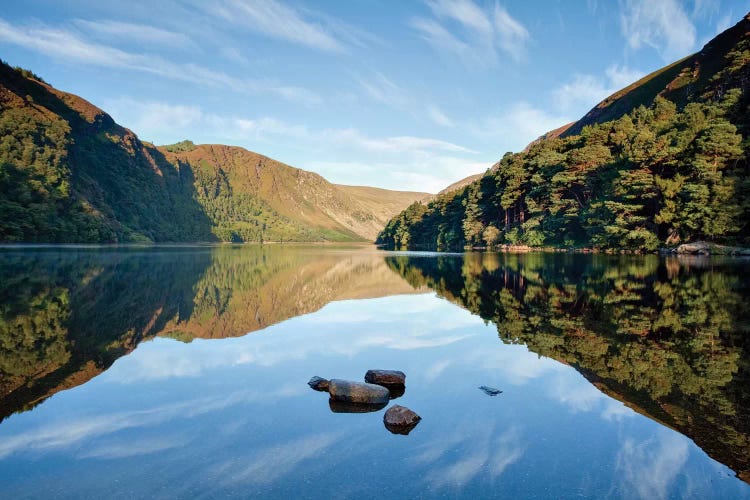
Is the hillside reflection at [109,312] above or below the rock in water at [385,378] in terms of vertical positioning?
below

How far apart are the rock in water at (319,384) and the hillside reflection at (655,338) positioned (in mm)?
6010

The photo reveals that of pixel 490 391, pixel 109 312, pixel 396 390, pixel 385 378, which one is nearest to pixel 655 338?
pixel 490 391

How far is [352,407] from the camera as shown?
895 centimetres

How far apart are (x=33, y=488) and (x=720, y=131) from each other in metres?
66.1

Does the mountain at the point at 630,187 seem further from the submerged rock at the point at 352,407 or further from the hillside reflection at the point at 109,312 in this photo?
the submerged rock at the point at 352,407

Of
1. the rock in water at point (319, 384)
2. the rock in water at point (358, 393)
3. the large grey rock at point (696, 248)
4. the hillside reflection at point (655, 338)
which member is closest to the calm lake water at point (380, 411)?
the hillside reflection at point (655, 338)

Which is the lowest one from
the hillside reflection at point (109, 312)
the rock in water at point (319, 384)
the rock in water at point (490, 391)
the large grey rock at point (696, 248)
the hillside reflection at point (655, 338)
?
the hillside reflection at point (109, 312)

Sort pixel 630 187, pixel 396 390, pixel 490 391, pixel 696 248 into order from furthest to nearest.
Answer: pixel 630 187 → pixel 696 248 → pixel 396 390 → pixel 490 391

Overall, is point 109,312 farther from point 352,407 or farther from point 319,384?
point 352,407

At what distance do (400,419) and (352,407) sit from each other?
128cm

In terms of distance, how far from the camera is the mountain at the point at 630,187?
51.7 meters

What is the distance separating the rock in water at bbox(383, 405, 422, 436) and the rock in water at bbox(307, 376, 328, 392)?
2.17m

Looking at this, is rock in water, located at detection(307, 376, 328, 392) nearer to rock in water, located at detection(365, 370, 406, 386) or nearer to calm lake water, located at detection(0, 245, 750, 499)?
calm lake water, located at detection(0, 245, 750, 499)

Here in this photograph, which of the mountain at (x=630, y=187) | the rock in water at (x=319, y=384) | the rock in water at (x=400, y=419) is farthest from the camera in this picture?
the mountain at (x=630, y=187)
